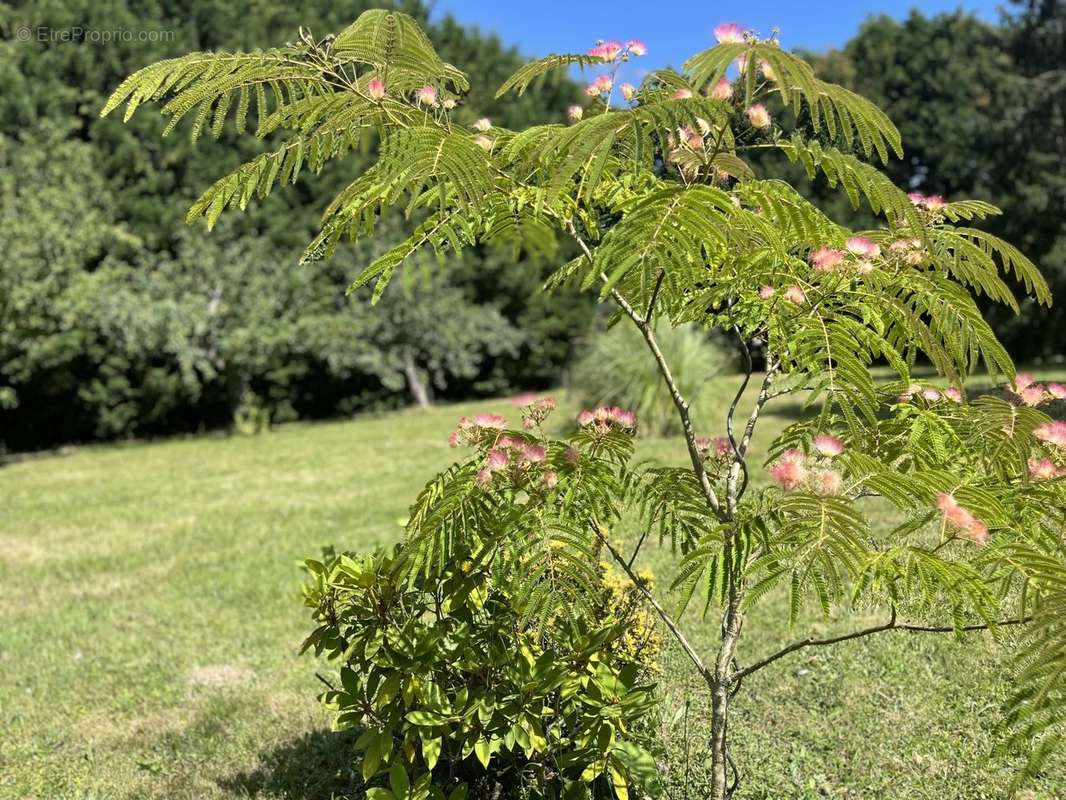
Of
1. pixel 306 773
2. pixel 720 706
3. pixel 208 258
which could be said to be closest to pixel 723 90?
pixel 720 706

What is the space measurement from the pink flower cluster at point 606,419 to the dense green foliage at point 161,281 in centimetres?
1410

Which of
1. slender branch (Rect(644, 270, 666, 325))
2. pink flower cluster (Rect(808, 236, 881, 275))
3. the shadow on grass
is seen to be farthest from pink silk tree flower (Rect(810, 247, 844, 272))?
the shadow on grass

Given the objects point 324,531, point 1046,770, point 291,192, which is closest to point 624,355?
point 324,531

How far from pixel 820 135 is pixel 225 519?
793 cm

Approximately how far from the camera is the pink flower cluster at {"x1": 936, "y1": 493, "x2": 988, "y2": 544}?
4.62ft

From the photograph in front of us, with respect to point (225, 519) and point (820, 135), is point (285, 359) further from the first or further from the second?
point (820, 135)

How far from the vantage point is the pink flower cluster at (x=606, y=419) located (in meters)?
2.15

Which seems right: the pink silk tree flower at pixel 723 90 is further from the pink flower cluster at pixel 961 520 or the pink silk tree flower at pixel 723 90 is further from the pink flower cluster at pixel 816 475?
the pink flower cluster at pixel 961 520

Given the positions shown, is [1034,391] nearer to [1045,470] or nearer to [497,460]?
[1045,470]

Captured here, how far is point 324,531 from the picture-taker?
7250 millimetres

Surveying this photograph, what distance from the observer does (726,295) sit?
5.95ft

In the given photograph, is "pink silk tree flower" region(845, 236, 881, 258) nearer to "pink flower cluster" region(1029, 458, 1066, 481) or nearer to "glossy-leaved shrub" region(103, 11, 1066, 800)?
"glossy-leaved shrub" region(103, 11, 1066, 800)

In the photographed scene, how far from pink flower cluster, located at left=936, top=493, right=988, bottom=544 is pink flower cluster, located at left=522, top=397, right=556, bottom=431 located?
988 mm

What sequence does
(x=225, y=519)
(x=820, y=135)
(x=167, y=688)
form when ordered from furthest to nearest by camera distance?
1. (x=225, y=519)
2. (x=167, y=688)
3. (x=820, y=135)
